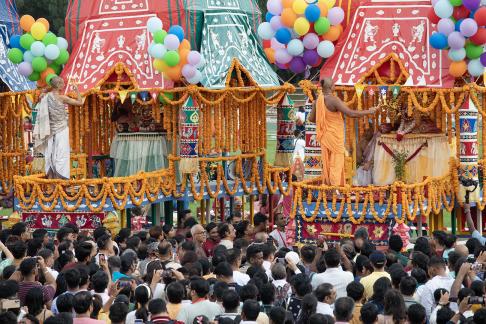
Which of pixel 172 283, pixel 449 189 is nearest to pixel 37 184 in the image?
pixel 449 189

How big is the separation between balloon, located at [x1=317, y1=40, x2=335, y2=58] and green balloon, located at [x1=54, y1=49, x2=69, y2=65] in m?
4.30

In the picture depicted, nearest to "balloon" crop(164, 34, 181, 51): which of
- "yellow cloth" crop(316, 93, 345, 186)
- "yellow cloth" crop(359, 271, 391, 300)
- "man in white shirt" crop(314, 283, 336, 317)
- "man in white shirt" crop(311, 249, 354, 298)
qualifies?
"yellow cloth" crop(316, 93, 345, 186)

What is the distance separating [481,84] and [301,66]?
8.70ft

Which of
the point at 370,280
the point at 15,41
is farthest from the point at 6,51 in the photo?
the point at 370,280

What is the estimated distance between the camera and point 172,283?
11.1 metres

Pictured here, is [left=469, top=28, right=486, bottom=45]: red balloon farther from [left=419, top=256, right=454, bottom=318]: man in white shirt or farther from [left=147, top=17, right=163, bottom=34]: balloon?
[left=419, top=256, right=454, bottom=318]: man in white shirt

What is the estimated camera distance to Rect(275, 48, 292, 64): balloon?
774 inches

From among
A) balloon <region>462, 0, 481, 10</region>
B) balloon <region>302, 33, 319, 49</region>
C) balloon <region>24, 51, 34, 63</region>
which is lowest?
balloon <region>24, 51, 34, 63</region>

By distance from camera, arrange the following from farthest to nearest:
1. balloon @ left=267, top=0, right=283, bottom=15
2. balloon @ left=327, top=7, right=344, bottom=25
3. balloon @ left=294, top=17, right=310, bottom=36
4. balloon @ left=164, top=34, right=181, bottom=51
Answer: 1. balloon @ left=164, top=34, right=181, bottom=51
2. balloon @ left=267, top=0, right=283, bottom=15
3. balloon @ left=327, top=7, right=344, bottom=25
4. balloon @ left=294, top=17, right=310, bottom=36

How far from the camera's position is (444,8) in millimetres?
Result: 18281

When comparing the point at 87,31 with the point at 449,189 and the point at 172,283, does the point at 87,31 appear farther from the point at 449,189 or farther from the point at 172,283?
the point at 172,283

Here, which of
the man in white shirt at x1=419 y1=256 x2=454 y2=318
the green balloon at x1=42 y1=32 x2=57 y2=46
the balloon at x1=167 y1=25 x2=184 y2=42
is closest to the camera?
the man in white shirt at x1=419 y1=256 x2=454 y2=318

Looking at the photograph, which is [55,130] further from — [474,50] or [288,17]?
[474,50]

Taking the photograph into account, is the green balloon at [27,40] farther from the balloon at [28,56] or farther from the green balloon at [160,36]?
the green balloon at [160,36]
